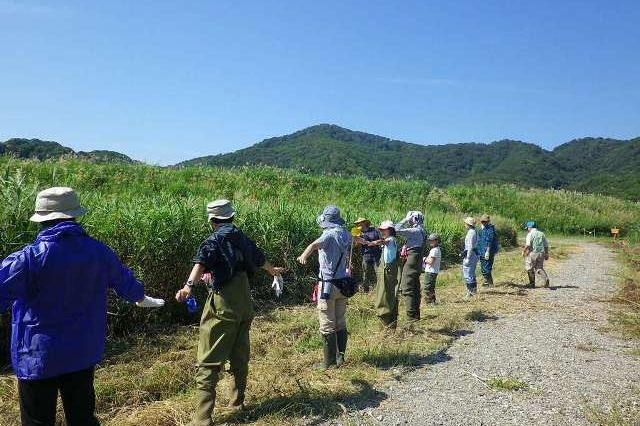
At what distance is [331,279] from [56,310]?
3197 millimetres

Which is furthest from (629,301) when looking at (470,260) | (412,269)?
(412,269)

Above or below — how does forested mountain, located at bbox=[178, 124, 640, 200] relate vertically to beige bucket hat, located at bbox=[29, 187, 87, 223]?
above

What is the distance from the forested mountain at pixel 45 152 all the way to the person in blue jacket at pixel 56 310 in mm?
12982

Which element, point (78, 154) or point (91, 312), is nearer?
point (91, 312)

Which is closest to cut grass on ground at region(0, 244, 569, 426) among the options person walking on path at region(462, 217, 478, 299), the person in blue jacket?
the person in blue jacket

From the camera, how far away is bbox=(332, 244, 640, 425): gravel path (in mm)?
4848

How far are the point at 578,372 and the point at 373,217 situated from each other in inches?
391

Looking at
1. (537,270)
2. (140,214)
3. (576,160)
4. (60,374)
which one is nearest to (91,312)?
(60,374)

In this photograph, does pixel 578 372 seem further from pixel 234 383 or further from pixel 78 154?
pixel 78 154

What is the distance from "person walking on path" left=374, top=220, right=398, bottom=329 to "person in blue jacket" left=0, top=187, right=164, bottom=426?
4.43m

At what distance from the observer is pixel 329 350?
5887mm

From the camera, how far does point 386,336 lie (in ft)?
23.6

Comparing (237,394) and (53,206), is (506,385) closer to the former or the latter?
(237,394)

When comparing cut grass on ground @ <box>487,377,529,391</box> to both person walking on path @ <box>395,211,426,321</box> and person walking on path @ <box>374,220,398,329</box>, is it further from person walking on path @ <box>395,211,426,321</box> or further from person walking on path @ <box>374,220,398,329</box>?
person walking on path @ <box>395,211,426,321</box>
